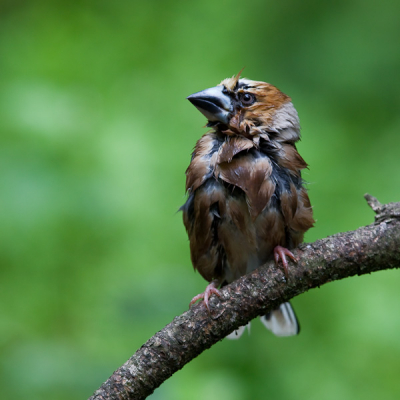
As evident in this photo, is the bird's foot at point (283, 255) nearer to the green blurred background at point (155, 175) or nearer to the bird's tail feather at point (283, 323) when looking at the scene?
the bird's tail feather at point (283, 323)

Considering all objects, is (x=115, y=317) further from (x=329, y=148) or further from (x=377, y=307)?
(x=329, y=148)

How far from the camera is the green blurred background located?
2977mm

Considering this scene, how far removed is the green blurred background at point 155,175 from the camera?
2.98 meters

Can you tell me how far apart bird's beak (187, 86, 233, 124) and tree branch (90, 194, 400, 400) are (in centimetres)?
73

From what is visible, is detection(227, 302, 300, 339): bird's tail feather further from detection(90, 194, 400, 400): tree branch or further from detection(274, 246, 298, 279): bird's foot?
detection(90, 194, 400, 400): tree branch

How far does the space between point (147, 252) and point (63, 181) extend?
0.68m

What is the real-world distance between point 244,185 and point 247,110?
0.42 meters

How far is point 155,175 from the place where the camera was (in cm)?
357

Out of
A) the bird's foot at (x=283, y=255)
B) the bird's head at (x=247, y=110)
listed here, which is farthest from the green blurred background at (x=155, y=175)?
the bird's head at (x=247, y=110)

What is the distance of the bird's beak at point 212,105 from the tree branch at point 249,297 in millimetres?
729

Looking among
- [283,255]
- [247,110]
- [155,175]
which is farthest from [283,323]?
[155,175]

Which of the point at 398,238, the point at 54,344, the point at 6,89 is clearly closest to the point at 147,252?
the point at 54,344

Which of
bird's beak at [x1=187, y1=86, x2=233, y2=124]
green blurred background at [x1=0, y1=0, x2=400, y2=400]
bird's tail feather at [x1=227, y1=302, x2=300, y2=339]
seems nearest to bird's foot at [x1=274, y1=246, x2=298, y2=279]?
bird's beak at [x1=187, y1=86, x2=233, y2=124]

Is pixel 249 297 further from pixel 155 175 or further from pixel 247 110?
pixel 155 175
